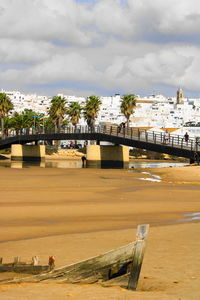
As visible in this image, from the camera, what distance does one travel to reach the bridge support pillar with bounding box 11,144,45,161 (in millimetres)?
87875

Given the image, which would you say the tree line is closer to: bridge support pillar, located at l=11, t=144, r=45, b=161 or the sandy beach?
bridge support pillar, located at l=11, t=144, r=45, b=161

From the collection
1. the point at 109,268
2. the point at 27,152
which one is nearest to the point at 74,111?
the point at 27,152

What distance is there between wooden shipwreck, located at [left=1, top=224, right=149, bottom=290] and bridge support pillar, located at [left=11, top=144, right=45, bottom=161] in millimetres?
79065

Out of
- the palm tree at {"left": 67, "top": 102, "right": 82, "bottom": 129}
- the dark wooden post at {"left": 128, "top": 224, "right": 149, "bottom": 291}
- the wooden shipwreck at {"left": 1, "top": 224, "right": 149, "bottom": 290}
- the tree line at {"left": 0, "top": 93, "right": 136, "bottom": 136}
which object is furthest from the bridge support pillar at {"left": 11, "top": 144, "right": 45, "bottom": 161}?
the dark wooden post at {"left": 128, "top": 224, "right": 149, "bottom": 291}

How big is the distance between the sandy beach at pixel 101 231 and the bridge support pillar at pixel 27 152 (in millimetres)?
56717

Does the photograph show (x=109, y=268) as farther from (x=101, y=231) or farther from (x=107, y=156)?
(x=107, y=156)

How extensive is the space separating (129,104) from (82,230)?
4105 inches

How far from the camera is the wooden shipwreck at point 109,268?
8664 mm

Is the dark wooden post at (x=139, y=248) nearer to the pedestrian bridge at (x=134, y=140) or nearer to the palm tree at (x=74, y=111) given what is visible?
the pedestrian bridge at (x=134, y=140)

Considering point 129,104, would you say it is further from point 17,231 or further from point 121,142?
point 17,231

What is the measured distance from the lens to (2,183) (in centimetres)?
3356

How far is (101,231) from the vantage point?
52.9 ft

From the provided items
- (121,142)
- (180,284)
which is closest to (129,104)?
(121,142)

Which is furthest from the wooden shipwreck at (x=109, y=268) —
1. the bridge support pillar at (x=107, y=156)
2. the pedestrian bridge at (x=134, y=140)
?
the bridge support pillar at (x=107, y=156)
